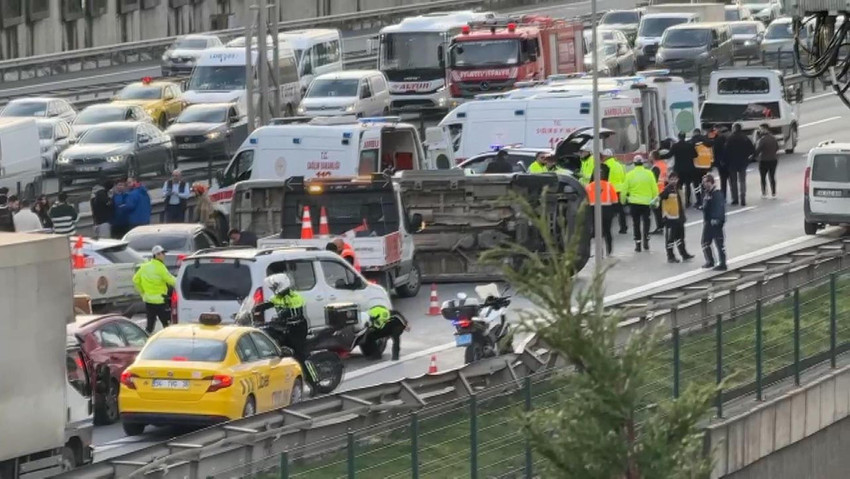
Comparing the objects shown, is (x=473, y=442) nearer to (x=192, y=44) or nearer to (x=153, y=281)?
(x=153, y=281)

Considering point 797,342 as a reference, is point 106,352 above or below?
below

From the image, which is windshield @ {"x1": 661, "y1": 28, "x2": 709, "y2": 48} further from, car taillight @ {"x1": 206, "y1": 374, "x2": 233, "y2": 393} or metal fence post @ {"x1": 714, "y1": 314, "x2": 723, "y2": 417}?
metal fence post @ {"x1": 714, "y1": 314, "x2": 723, "y2": 417}

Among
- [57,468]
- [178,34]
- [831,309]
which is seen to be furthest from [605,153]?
[178,34]

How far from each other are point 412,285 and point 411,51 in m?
23.6

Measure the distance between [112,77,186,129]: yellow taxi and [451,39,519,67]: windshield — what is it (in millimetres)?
6540

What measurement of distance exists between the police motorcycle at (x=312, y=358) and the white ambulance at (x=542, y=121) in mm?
14264

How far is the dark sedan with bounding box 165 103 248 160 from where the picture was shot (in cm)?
5053

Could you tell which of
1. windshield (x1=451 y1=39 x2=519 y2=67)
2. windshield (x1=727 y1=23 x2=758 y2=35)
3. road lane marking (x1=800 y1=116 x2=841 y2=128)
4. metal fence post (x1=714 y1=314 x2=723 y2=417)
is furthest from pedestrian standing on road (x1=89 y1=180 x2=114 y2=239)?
windshield (x1=727 y1=23 x2=758 y2=35)

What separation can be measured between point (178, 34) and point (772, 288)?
59.1m

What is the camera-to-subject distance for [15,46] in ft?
254

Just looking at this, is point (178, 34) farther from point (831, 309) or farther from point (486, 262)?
point (486, 262)

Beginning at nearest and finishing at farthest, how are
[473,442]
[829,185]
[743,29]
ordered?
[473,442], [829,185], [743,29]

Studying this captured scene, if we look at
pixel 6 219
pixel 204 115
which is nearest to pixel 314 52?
pixel 204 115

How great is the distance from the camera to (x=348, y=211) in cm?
3334
